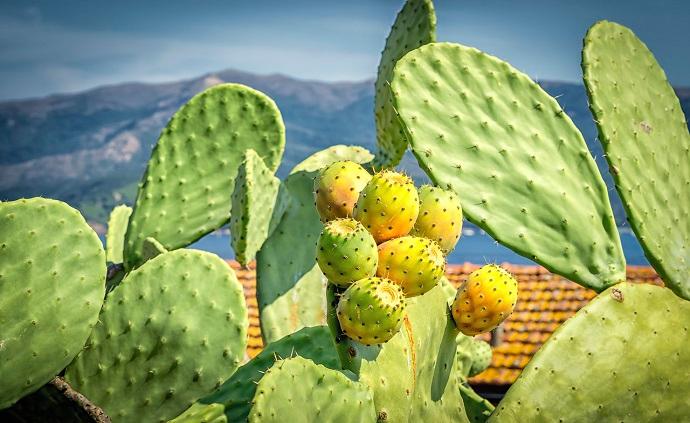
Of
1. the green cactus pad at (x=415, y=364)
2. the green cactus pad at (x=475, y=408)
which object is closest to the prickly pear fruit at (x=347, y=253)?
the green cactus pad at (x=415, y=364)

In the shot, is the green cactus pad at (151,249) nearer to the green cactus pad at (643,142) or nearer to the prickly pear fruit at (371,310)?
the prickly pear fruit at (371,310)

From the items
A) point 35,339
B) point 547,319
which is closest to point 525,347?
point 547,319

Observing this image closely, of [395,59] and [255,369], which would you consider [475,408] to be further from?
[395,59]

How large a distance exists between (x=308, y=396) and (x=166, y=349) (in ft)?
1.77

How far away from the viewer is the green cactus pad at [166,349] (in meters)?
1.75

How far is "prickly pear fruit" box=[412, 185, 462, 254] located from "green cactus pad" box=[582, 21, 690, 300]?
468mm

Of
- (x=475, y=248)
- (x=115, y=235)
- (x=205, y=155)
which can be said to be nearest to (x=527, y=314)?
(x=115, y=235)

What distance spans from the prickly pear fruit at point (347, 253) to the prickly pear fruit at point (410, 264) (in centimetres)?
7

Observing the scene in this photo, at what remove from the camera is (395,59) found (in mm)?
2234

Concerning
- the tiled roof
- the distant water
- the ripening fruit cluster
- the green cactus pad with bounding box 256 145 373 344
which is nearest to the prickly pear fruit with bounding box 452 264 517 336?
the ripening fruit cluster

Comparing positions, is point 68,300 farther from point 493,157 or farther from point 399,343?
point 493,157

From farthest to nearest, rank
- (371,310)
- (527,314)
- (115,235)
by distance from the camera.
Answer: (527,314), (115,235), (371,310)

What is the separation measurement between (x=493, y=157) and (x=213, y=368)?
29.4 inches

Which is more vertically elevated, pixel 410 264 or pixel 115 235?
pixel 410 264
